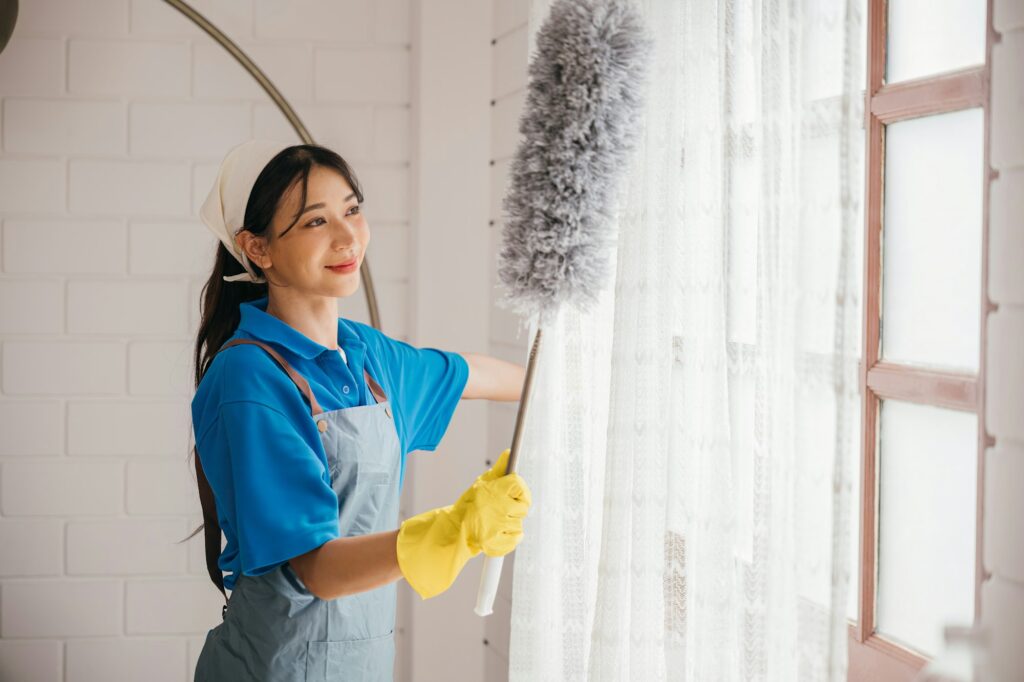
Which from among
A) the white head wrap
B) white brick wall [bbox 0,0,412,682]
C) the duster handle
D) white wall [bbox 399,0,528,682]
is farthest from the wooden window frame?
white brick wall [bbox 0,0,412,682]

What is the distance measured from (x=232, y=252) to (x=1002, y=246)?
3.79ft

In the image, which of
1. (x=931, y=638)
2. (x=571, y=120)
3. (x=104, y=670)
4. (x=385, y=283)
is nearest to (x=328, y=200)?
(x=571, y=120)

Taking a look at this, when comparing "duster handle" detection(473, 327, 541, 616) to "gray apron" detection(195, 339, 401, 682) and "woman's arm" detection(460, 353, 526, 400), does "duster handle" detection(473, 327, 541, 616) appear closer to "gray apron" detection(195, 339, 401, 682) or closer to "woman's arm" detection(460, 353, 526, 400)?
"gray apron" detection(195, 339, 401, 682)

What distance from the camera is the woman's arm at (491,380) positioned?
176 centimetres

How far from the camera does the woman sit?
123 cm

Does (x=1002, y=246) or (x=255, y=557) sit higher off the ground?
(x=1002, y=246)

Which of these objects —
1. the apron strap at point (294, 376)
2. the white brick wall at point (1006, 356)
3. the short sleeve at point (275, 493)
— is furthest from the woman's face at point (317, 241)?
the white brick wall at point (1006, 356)

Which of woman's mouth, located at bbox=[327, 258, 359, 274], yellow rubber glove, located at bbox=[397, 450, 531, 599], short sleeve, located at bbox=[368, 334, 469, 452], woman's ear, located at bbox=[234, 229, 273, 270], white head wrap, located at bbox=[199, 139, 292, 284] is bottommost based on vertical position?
yellow rubber glove, located at bbox=[397, 450, 531, 599]

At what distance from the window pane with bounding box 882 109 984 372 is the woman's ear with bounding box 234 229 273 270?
0.91 metres

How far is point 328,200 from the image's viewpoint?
4.94 ft

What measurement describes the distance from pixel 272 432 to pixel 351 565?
0.22 m

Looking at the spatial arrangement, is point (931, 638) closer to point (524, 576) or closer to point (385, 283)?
point (524, 576)

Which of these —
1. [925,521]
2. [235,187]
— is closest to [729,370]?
[925,521]

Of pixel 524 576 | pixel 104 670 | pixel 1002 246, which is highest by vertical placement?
pixel 1002 246
